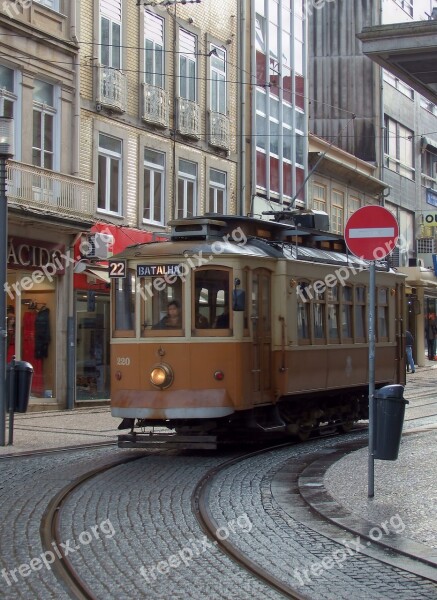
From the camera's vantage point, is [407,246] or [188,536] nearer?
[188,536]

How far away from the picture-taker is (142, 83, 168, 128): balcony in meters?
27.4

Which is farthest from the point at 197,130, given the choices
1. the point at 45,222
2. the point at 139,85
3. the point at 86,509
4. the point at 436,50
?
the point at 86,509

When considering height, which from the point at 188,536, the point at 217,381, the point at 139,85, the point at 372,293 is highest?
the point at 139,85

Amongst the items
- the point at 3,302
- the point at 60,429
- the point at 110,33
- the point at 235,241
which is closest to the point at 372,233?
the point at 235,241

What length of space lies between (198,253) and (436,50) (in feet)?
14.1

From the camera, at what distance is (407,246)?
1873 inches

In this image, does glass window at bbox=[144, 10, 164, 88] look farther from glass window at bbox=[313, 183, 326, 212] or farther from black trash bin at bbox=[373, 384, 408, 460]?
black trash bin at bbox=[373, 384, 408, 460]

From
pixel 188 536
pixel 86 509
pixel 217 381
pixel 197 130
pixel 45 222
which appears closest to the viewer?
pixel 188 536

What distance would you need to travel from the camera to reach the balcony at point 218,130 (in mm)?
30672

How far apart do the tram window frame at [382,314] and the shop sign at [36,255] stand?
26.7ft

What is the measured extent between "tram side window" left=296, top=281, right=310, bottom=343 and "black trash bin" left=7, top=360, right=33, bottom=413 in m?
4.02

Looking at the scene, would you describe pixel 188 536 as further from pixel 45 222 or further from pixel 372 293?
pixel 45 222

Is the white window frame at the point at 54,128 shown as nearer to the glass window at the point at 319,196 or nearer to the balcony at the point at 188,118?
the balcony at the point at 188,118

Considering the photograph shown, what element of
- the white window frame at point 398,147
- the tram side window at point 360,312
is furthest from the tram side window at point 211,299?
the white window frame at point 398,147
